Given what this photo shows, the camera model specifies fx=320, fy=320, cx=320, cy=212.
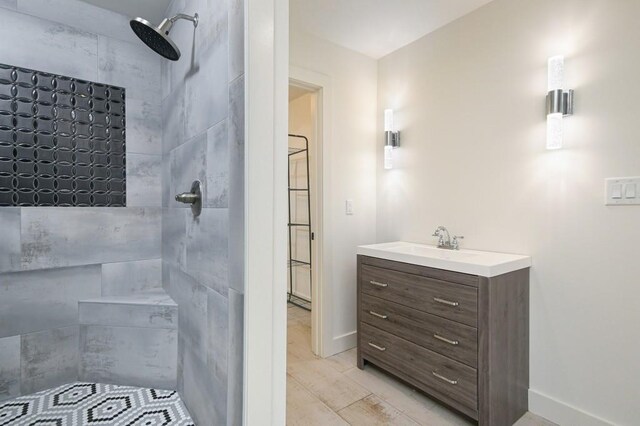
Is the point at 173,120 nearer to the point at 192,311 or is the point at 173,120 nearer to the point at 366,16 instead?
the point at 192,311

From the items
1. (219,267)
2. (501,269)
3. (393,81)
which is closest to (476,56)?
(393,81)

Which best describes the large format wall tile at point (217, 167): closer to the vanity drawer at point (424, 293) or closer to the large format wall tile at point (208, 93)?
the large format wall tile at point (208, 93)

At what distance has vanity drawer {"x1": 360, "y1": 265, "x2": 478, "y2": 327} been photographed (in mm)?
1688

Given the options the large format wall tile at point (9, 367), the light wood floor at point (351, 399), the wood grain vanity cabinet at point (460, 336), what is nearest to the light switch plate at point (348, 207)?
the wood grain vanity cabinet at point (460, 336)

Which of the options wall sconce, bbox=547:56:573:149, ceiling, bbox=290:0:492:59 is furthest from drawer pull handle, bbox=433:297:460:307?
ceiling, bbox=290:0:492:59

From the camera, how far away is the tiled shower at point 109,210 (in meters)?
1.29

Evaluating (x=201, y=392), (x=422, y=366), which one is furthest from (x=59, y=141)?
(x=422, y=366)

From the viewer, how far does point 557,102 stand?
170cm

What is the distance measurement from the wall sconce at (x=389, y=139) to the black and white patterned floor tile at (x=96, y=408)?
6.96 ft

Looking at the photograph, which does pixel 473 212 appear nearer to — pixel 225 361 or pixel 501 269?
pixel 501 269

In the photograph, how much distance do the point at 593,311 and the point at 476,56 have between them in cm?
167

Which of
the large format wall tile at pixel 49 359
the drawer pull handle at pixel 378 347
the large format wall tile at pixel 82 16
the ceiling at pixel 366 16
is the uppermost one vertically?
the ceiling at pixel 366 16

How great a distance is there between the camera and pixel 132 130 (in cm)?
188

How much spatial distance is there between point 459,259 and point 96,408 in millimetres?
2021
